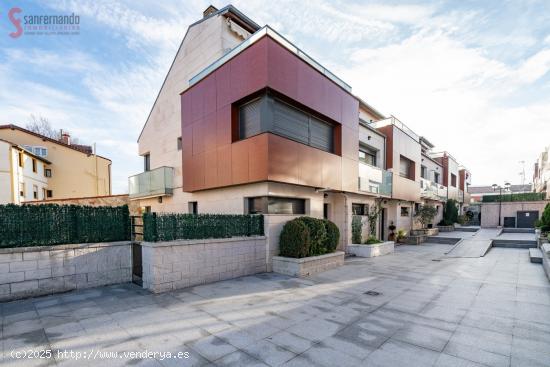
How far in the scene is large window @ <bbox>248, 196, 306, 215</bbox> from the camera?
898cm

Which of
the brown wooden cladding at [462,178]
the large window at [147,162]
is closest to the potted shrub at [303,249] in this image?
the large window at [147,162]

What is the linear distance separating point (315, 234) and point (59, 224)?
7.74 meters

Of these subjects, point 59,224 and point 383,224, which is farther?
point 383,224

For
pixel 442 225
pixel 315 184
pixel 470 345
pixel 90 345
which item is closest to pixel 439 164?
pixel 442 225

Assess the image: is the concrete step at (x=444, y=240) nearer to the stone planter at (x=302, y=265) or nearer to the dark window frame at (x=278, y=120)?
the dark window frame at (x=278, y=120)

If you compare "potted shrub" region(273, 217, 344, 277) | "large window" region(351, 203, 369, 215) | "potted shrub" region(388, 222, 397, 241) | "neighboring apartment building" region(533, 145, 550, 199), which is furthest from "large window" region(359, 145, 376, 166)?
"neighboring apartment building" region(533, 145, 550, 199)

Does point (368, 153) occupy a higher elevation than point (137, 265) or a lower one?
higher

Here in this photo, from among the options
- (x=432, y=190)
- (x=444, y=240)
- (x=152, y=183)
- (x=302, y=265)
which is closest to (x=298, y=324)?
(x=302, y=265)

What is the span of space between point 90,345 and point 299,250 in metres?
6.08

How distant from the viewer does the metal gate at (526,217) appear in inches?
1030

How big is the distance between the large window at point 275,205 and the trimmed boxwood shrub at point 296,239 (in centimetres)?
82

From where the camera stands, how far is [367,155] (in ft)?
51.9

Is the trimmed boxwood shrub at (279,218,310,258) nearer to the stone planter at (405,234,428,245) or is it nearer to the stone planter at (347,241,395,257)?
the stone planter at (347,241,395,257)

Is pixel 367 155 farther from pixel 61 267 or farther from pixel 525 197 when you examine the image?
pixel 525 197
